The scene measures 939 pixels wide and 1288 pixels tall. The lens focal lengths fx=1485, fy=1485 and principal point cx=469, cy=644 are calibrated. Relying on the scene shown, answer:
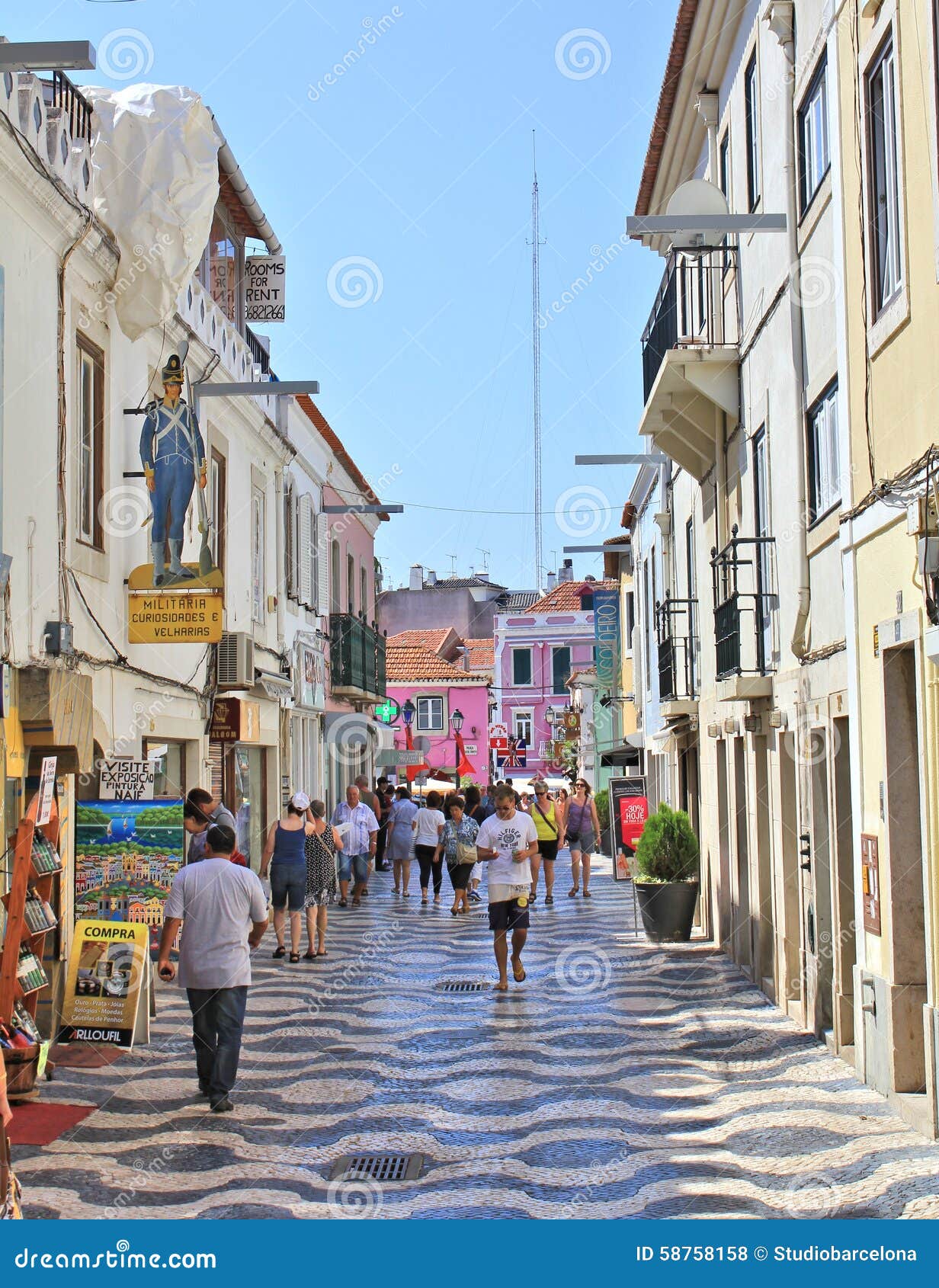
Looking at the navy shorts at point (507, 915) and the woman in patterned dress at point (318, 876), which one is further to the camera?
the woman in patterned dress at point (318, 876)

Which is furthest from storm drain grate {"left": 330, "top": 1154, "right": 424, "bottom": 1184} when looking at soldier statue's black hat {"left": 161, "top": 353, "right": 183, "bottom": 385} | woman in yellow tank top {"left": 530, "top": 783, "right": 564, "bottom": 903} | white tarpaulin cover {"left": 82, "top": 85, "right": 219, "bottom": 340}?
woman in yellow tank top {"left": 530, "top": 783, "right": 564, "bottom": 903}

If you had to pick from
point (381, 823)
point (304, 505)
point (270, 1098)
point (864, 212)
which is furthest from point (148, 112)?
point (381, 823)

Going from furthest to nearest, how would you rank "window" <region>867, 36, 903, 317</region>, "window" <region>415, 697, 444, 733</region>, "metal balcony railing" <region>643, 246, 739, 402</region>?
1. "window" <region>415, 697, 444, 733</region>
2. "metal balcony railing" <region>643, 246, 739, 402</region>
3. "window" <region>867, 36, 903, 317</region>

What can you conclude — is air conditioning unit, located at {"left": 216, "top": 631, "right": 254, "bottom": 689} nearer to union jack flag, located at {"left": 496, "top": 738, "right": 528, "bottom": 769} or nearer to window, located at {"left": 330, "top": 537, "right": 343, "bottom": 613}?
window, located at {"left": 330, "top": 537, "right": 343, "bottom": 613}

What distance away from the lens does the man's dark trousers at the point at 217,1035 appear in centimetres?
844

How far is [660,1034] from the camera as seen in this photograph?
35.3 ft

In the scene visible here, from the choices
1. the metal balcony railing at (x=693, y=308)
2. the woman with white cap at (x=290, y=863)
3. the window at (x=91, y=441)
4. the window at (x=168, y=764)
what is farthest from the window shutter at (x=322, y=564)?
the window at (x=91, y=441)

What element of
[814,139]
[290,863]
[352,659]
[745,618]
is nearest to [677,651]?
[745,618]

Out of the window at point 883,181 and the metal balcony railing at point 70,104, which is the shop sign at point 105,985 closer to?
the metal balcony railing at point 70,104

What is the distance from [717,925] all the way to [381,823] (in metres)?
14.6

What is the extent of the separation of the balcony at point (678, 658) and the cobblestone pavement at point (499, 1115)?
18.2 feet

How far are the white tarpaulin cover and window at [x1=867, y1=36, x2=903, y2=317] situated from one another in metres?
5.58

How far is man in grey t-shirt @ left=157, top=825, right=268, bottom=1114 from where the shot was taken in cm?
848

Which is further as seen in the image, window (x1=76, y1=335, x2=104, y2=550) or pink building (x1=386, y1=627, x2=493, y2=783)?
pink building (x1=386, y1=627, x2=493, y2=783)
